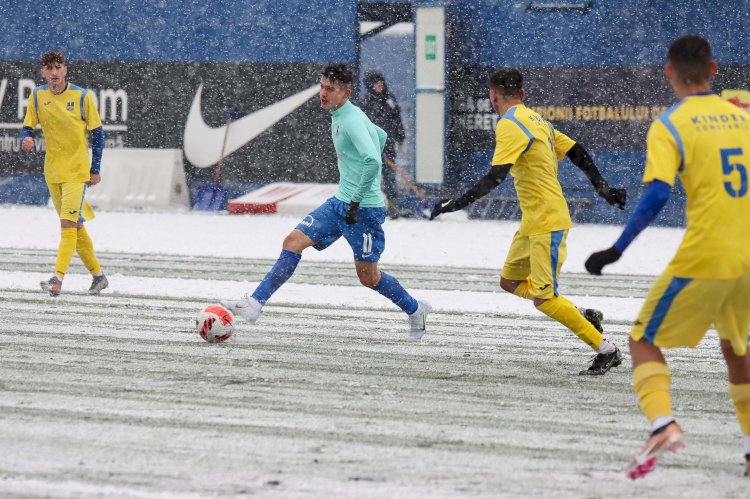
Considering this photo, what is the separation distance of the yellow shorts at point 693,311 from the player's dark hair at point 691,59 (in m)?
0.90

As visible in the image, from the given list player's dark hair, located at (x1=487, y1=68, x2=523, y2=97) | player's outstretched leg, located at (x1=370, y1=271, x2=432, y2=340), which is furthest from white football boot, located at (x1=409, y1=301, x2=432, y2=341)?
player's dark hair, located at (x1=487, y1=68, x2=523, y2=97)

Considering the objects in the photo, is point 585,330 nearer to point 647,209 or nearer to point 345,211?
point 345,211

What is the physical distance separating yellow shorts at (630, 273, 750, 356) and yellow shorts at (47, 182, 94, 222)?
7.36 metres

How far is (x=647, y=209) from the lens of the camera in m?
5.15

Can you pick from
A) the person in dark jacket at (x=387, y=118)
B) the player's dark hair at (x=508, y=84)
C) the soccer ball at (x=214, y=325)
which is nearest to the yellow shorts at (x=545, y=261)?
the player's dark hair at (x=508, y=84)

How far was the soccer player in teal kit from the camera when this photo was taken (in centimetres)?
880

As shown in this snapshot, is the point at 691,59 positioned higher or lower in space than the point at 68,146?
higher

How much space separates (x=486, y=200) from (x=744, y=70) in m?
4.65

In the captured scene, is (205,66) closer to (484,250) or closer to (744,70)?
(484,250)

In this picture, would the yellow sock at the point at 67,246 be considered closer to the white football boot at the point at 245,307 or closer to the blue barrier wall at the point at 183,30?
the white football boot at the point at 245,307

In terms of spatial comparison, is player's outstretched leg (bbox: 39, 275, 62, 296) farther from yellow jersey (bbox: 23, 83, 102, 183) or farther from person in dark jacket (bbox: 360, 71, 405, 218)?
person in dark jacket (bbox: 360, 71, 405, 218)

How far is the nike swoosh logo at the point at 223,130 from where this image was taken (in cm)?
2098

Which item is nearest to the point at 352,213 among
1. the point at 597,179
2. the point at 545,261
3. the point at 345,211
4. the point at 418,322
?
the point at 345,211

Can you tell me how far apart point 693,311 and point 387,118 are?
14.7 metres
